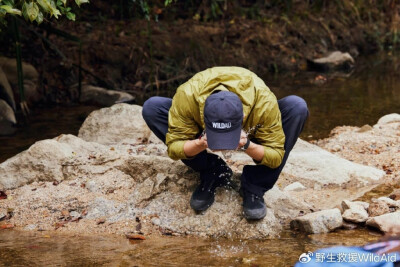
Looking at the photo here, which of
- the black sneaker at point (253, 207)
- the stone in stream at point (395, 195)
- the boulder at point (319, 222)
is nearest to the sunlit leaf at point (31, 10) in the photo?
the black sneaker at point (253, 207)

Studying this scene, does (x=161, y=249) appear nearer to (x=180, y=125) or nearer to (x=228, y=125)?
(x=180, y=125)

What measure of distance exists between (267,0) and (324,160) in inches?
338

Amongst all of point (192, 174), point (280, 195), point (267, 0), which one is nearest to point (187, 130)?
point (192, 174)

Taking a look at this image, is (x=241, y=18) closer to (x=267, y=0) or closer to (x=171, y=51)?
(x=267, y=0)

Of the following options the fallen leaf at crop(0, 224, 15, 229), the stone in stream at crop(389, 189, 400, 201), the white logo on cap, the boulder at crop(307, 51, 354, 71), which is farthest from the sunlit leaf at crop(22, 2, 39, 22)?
the boulder at crop(307, 51, 354, 71)

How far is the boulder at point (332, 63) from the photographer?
10.9m

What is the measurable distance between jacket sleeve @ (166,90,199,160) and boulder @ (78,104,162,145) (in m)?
1.95

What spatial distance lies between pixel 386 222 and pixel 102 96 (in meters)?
5.45

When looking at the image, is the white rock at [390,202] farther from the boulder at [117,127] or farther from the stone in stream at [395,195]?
the boulder at [117,127]

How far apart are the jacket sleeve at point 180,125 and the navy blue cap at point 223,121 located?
28cm

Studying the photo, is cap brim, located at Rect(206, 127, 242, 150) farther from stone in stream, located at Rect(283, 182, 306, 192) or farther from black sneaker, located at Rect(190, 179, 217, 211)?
stone in stream, located at Rect(283, 182, 306, 192)

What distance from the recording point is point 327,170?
4262 millimetres

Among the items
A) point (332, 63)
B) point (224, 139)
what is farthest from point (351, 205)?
point (332, 63)

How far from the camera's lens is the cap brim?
2568mm
